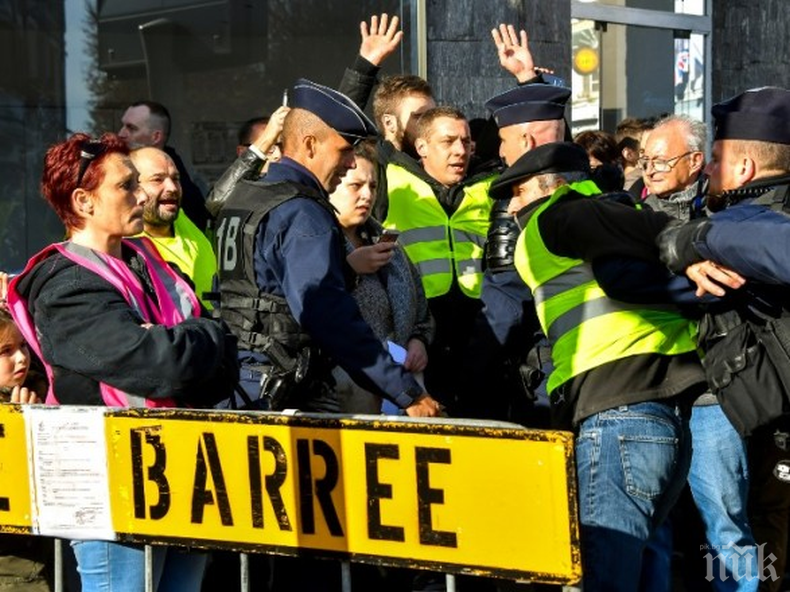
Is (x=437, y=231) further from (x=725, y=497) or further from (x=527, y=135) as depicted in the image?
(x=725, y=497)

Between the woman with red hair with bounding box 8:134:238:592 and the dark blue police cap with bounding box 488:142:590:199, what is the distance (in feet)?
3.53

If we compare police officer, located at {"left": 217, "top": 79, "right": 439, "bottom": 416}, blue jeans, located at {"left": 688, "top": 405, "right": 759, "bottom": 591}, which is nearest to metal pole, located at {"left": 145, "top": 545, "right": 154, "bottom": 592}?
police officer, located at {"left": 217, "top": 79, "right": 439, "bottom": 416}

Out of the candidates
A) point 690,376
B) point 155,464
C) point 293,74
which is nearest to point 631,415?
point 690,376

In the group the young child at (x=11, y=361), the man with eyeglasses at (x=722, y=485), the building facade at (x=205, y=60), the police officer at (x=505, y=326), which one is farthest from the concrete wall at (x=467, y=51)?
the young child at (x=11, y=361)

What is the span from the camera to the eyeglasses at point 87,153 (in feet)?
14.9

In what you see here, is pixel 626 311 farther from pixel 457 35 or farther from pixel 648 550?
pixel 457 35

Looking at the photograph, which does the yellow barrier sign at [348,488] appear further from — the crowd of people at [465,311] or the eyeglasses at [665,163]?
the eyeglasses at [665,163]

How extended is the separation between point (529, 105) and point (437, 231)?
96cm

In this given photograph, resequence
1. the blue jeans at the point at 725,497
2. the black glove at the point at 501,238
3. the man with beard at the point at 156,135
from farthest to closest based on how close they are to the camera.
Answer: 1. the man with beard at the point at 156,135
2. the black glove at the point at 501,238
3. the blue jeans at the point at 725,497

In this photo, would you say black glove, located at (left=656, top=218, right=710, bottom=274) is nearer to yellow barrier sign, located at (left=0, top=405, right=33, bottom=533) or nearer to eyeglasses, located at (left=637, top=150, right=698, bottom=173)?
yellow barrier sign, located at (left=0, top=405, right=33, bottom=533)

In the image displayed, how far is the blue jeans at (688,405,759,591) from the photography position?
5629 millimetres

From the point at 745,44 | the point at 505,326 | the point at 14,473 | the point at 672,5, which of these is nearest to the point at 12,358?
the point at 14,473

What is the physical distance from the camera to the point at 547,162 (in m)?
4.80

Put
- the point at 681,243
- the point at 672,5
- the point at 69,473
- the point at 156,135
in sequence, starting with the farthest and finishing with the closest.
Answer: the point at 672,5, the point at 156,135, the point at 69,473, the point at 681,243
